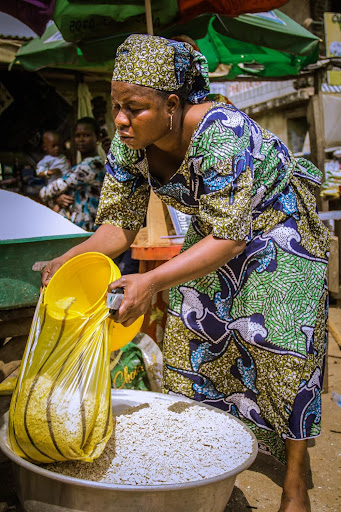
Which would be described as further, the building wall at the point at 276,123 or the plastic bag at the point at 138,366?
the building wall at the point at 276,123

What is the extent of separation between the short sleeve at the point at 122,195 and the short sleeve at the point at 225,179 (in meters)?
0.37

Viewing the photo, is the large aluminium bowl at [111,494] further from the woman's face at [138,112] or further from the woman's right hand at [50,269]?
the woman's face at [138,112]

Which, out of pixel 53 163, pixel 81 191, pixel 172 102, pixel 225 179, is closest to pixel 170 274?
pixel 225 179

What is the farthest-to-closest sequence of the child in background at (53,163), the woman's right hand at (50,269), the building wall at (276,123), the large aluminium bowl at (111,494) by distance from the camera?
the building wall at (276,123), the child in background at (53,163), the woman's right hand at (50,269), the large aluminium bowl at (111,494)

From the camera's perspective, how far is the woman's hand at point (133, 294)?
1354 mm

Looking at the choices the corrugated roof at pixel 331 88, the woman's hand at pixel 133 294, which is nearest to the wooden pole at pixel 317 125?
the corrugated roof at pixel 331 88

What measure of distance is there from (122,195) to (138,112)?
Result: 445mm

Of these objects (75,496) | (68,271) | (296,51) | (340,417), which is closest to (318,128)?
(296,51)

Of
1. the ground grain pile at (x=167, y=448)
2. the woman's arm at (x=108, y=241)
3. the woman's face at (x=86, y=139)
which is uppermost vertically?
the woman's face at (x=86, y=139)

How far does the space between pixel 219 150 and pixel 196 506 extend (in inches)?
40.4

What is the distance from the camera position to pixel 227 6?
3611 millimetres

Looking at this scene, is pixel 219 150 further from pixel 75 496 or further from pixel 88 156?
pixel 88 156

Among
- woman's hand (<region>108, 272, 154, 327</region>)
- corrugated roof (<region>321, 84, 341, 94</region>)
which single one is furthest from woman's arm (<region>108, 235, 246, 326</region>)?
Result: corrugated roof (<region>321, 84, 341, 94</region>)

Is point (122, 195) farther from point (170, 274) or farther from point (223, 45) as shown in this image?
point (223, 45)
